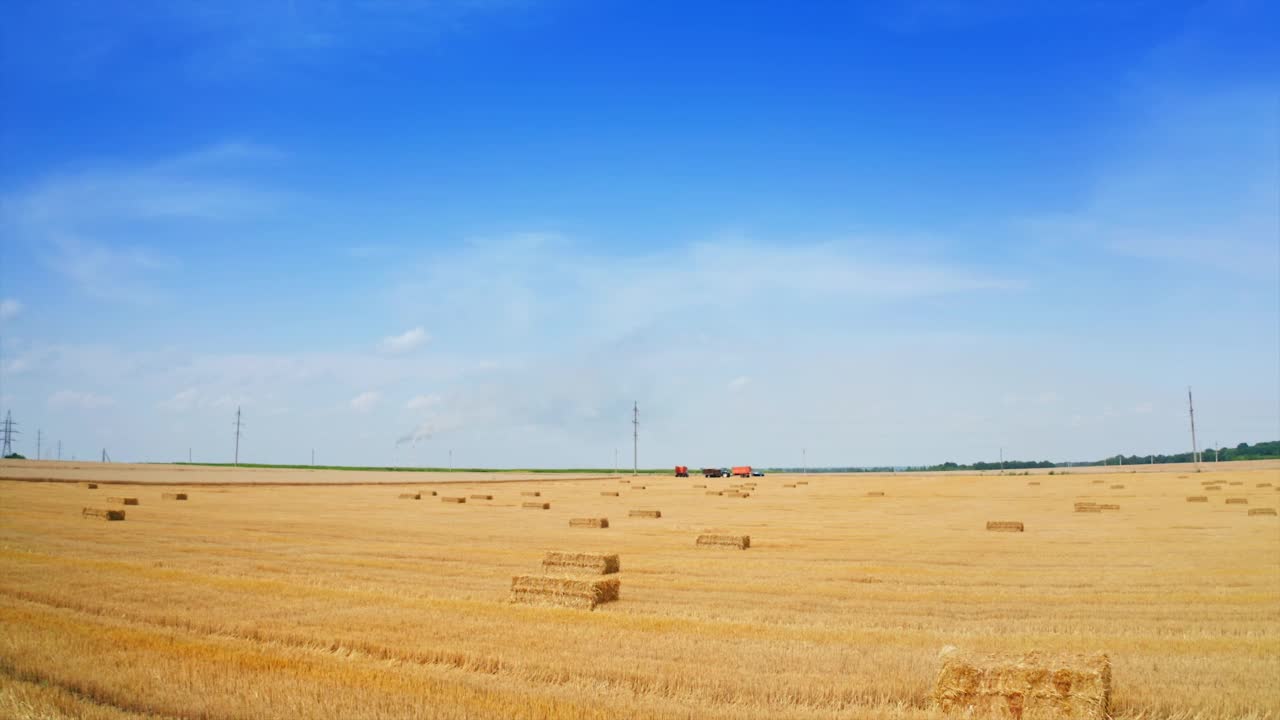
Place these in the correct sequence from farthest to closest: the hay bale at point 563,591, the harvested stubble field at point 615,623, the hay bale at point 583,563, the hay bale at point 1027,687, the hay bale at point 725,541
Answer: the hay bale at point 725,541 → the hay bale at point 583,563 → the hay bale at point 563,591 → the harvested stubble field at point 615,623 → the hay bale at point 1027,687

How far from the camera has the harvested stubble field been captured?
9.30 metres

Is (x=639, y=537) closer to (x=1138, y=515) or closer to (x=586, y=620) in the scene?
(x=586, y=620)

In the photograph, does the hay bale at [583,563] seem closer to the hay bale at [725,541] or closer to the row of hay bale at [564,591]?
the row of hay bale at [564,591]

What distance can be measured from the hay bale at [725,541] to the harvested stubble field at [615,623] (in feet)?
1.62

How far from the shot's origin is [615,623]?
13648 mm

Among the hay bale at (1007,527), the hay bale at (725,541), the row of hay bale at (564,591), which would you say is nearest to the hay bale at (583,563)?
the row of hay bale at (564,591)

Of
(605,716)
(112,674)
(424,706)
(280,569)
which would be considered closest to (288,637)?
(112,674)

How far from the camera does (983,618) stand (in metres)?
14.2

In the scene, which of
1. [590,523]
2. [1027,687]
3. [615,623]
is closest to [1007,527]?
[590,523]

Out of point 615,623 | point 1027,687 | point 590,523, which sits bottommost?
point 615,623

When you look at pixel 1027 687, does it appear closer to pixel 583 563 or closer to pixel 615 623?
pixel 615 623

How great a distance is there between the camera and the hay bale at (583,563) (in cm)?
1891

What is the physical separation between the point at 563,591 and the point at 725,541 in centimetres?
1006

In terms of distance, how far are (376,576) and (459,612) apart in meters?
5.10
